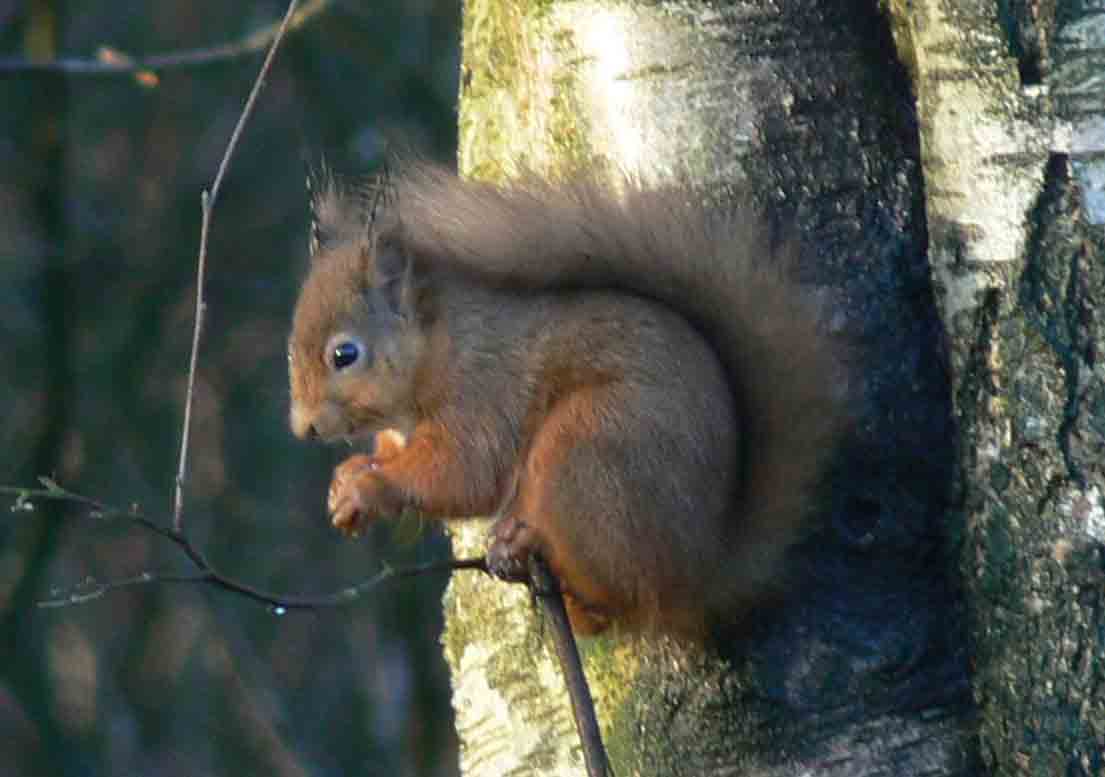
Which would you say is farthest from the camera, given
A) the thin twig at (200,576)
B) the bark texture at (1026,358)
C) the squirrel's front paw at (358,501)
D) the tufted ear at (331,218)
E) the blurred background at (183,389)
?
the blurred background at (183,389)

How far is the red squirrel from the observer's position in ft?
5.95

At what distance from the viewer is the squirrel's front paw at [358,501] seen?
191 centimetres

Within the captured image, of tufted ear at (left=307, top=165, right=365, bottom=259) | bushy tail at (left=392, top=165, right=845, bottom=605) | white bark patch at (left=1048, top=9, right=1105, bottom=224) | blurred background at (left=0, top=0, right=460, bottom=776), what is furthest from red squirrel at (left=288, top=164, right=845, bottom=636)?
blurred background at (left=0, top=0, right=460, bottom=776)

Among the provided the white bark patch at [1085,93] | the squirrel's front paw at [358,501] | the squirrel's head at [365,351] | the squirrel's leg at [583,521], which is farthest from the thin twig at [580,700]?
the white bark patch at [1085,93]

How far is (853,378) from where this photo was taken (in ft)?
6.07

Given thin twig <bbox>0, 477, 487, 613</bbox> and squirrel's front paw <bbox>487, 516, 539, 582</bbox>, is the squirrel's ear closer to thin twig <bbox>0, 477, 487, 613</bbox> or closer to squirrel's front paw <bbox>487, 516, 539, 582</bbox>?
squirrel's front paw <bbox>487, 516, 539, 582</bbox>

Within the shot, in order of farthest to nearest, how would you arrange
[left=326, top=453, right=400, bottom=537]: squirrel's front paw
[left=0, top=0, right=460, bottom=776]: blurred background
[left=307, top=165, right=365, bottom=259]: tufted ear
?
[left=0, top=0, right=460, bottom=776]: blurred background, [left=307, top=165, right=365, bottom=259]: tufted ear, [left=326, top=453, right=400, bottom=537]: squirrel's front paw

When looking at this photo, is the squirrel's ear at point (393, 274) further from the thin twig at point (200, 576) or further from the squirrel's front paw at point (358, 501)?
the thin twig at point (200, 576)

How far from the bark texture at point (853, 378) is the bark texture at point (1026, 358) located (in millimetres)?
41

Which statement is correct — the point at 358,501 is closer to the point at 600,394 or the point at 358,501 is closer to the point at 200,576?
the point at 600,394

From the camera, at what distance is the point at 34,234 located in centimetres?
615

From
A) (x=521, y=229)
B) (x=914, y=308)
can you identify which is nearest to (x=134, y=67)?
(x=521, y=229)

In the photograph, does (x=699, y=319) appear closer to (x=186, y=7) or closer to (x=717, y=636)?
(x=717, y=636)

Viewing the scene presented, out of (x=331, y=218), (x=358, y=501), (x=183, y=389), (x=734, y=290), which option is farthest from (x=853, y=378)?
(x=183, y=389)
